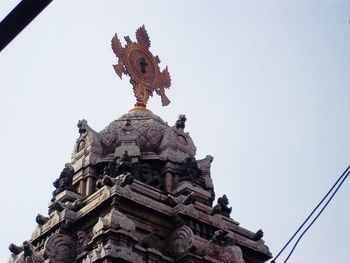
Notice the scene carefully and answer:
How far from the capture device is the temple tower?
719 inches

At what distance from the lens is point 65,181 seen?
21500mm

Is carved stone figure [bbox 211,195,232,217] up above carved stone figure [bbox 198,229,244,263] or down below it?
above

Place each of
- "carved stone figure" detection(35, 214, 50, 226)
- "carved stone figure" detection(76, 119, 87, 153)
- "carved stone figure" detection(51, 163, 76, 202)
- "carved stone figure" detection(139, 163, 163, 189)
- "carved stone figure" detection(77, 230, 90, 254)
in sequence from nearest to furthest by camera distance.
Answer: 1. "carved stone figure" detection(77, 230, 90, 254)
2. "carved stone figure" detection(35, 214, 50, 226)
3. "carved stone figure" detection(139, 163, 163, 189)
4. "carved stone figure" detection(51, 163, 76, 202)
5. "carved stone figure" detection(76, 119, 87, 153)

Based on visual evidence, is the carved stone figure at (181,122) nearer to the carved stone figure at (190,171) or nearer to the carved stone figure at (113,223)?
the carved stone figure at (190,171)

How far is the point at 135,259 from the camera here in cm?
1728

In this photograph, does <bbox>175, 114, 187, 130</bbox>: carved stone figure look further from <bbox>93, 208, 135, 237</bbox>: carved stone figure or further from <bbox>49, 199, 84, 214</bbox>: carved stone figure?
<bbox>93, 208, 135, 237</bbox>: carved stone figure

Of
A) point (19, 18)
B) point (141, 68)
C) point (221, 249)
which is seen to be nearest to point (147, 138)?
point (141, 68)

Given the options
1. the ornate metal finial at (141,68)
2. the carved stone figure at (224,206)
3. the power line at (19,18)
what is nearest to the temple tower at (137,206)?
the carved stone figure at (224,206)

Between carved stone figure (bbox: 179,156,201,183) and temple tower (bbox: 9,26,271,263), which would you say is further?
carved stone figure (bbox: 179,156,201,183)

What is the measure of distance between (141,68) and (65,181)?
5967 millimetres

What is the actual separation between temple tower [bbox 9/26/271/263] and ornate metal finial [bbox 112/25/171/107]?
0.24 meters

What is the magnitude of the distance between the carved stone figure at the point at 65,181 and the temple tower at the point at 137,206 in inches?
1.4

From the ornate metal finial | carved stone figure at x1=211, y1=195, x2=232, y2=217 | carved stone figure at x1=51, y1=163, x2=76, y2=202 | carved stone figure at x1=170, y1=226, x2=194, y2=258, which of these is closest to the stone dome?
carved stone figure at x1=51, y1=163, x2=76, y2=202

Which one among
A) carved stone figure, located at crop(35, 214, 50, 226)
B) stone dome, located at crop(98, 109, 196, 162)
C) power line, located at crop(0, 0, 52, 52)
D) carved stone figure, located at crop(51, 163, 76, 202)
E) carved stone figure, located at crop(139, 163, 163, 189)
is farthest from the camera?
stone dome, located at crop(98, 109, 196, 162)
